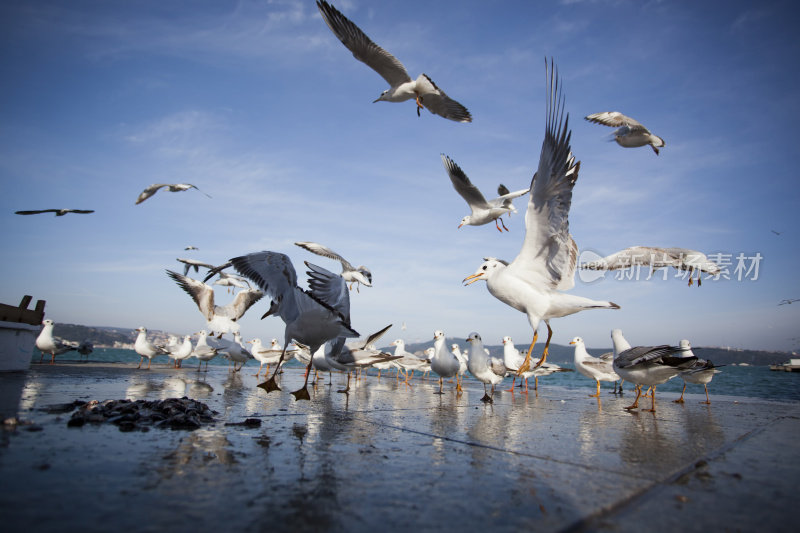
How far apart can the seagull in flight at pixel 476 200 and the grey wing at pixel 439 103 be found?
178cm

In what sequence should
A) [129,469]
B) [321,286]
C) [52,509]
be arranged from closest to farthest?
1. [52,509]
2. [129,469]
3. [321,286]

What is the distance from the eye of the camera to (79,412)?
320cm

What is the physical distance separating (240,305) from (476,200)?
25.6 ft

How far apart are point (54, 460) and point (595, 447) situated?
10.8ft

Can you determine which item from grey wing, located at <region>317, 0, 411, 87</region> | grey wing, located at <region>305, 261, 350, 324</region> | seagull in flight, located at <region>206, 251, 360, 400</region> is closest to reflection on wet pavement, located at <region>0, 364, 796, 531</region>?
seagull in flight, located at <region>206, 251, 360, 400</region>

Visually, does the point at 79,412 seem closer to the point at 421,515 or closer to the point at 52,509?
the point at 52,509

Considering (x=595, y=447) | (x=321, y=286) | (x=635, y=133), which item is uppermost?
(x=635, y=133)

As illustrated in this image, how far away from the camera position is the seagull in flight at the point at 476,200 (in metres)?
9.83

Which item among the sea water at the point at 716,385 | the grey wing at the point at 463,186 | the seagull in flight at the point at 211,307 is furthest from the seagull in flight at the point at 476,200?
the seagull in flight at the point at 211,307

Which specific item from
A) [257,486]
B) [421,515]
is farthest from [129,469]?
[421,515]

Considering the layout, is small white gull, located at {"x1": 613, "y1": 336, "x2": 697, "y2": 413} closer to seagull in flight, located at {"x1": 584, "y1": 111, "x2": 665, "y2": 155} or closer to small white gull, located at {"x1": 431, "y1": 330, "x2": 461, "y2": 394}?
small white gull, located at {"x1": 431, "y1": 330, "x2": 461, "y2": 394}

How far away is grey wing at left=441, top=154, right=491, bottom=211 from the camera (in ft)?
32.1

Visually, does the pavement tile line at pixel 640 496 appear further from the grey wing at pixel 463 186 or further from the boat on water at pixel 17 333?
the boat on water at pixel 17 333

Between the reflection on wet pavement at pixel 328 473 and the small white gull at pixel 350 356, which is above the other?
the small white gull at pixel 350 356
